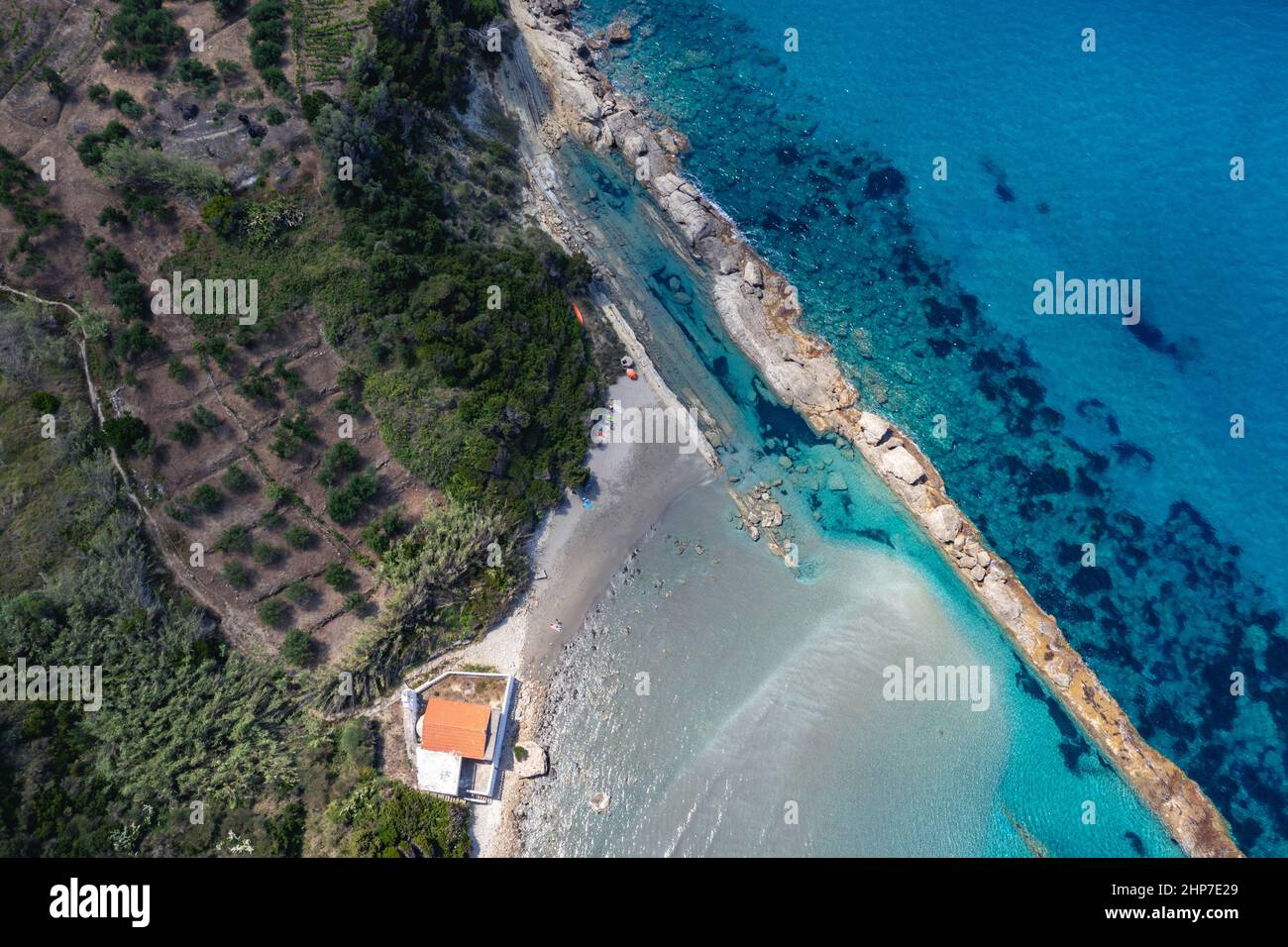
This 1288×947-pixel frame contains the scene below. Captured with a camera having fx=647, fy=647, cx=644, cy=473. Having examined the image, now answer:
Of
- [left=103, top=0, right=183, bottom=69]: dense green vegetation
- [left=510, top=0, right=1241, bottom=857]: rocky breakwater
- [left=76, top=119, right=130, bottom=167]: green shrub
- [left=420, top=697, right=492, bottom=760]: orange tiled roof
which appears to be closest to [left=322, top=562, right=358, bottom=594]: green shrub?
[left=420, top=697, right=492, bottom=760]: orange tiled roof

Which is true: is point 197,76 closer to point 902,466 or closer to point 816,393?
point 816,393

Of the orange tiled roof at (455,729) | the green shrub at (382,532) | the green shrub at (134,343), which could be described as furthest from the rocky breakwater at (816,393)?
the green shrub at (134,343)

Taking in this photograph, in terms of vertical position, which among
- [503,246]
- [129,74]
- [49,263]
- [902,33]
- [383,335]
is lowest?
[383,335]

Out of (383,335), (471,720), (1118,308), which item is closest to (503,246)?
(383,335)

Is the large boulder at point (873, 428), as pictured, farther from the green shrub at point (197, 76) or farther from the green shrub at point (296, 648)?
the green shrub at point (197, 76)

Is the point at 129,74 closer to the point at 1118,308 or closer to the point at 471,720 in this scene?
the point at 471,720

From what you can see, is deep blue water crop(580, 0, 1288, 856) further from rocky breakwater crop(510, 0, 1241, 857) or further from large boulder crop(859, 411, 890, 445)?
large boulder crop(859, 411, 890, 445)
